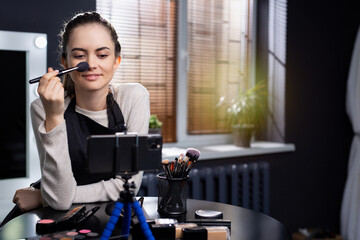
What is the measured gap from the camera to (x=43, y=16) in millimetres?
1843

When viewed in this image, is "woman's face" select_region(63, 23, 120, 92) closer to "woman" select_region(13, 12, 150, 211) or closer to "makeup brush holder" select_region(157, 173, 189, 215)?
"woman" select_region(13, 12, 150, 211)

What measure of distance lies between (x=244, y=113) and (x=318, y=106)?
764 millimetres

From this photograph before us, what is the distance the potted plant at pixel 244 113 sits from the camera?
8.43 feet

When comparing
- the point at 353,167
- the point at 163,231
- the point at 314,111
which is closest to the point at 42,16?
the point at 163,231

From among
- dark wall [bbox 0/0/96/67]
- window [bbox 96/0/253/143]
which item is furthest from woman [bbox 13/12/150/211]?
window [bbox 96/0/253/143]

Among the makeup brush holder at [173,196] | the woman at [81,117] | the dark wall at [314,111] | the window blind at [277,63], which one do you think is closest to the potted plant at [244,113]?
the window blind at [277,63]

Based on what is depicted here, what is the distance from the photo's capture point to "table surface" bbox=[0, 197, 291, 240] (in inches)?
37.5

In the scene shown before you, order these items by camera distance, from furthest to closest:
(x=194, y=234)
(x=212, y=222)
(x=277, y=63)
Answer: (x=277, y=63)
(x=212, y=222)
(x=194, y=234)

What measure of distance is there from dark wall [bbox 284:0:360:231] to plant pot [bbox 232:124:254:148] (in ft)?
1.19

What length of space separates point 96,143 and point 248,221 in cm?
50

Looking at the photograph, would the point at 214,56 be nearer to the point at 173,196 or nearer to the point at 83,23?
the point at 83,23

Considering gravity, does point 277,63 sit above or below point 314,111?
above

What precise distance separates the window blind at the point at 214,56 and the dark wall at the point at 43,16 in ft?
2.74

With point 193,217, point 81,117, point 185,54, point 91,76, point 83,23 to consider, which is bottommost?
point 193,217
